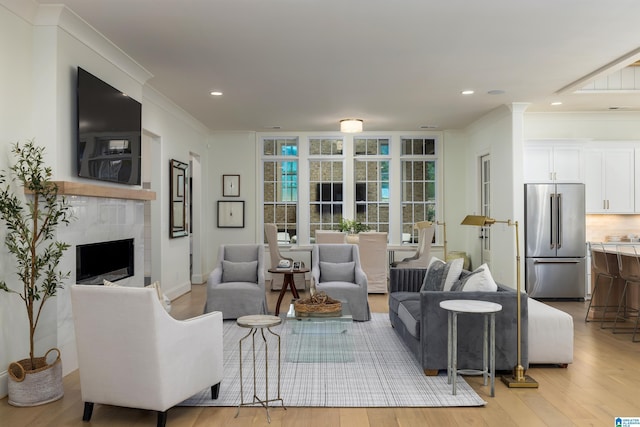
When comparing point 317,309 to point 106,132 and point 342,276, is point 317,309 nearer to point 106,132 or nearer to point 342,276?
point 342,276

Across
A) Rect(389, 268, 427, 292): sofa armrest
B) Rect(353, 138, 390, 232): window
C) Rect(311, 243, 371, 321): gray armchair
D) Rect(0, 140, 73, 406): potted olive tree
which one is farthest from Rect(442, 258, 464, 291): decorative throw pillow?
Rect(353, 138, 390, 232): window

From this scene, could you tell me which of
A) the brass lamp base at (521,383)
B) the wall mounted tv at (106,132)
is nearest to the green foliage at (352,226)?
the wall mounted tv at (106,132)

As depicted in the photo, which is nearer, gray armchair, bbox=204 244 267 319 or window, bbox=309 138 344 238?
gray armchair, bbox=204 244 267 319

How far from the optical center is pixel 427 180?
10227 millimetres

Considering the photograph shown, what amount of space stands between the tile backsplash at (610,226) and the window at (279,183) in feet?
16.8

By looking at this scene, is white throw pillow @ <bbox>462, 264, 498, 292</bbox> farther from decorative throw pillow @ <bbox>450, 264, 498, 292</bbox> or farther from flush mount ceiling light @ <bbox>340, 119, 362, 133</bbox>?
flush mount ceiling light @ <bbox>340, 119, 362, 133</bbox>

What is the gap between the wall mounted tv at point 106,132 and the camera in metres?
4.44

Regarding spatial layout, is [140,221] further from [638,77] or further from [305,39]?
[638,77]

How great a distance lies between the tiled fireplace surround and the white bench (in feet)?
12.3

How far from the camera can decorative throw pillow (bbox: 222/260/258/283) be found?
6477 mm

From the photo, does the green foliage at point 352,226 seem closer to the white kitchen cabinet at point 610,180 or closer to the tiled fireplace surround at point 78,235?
the white kitchen cabinet at point 610,180

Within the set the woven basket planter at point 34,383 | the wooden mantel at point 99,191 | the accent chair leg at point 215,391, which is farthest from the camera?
the wooden mantel at point 99,191

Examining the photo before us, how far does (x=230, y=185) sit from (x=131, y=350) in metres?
7.14

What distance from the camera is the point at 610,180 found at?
25.7 ft
